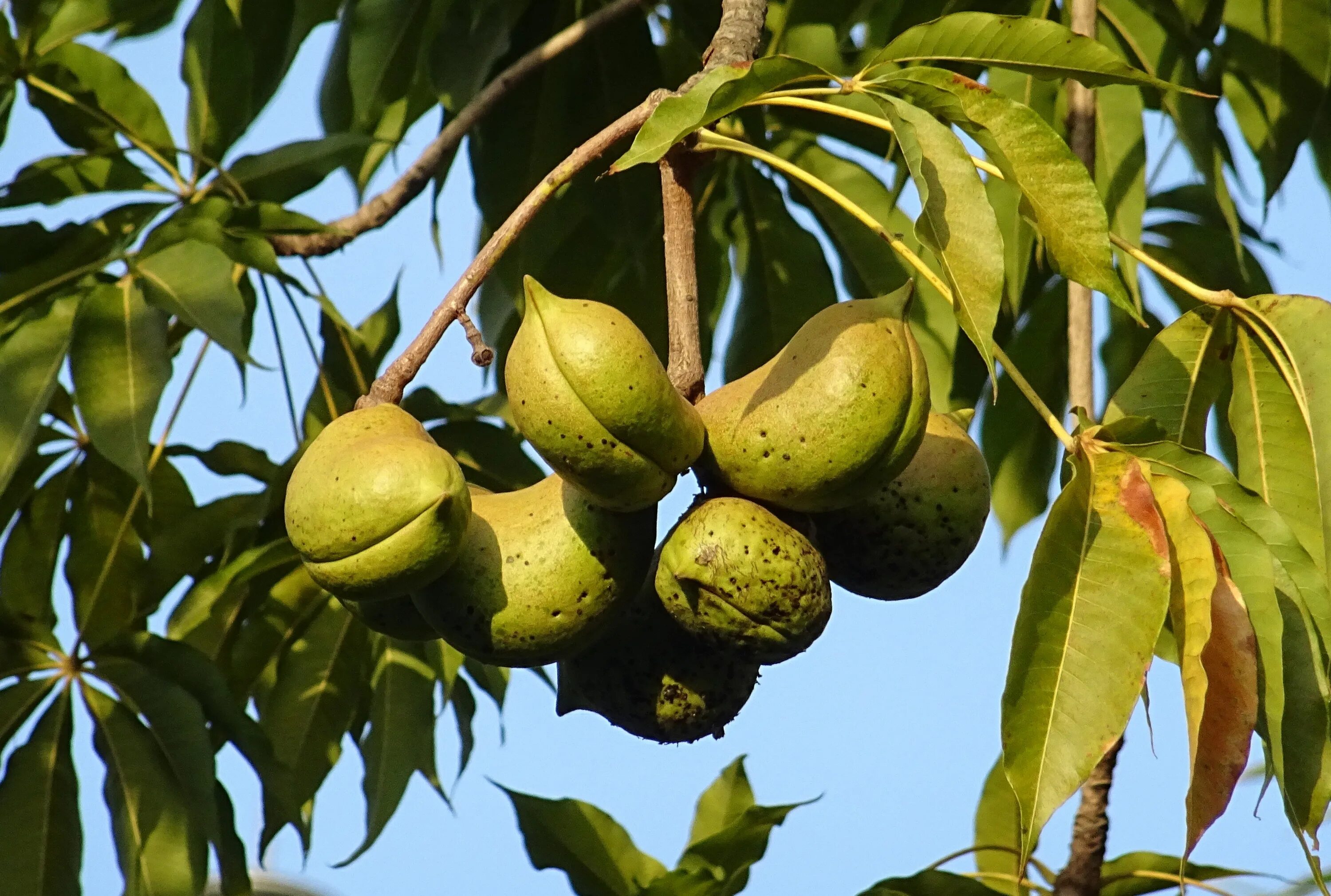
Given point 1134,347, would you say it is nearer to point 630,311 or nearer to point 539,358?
point 630,311

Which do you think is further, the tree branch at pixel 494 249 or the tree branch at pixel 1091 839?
the tree branch at pixel 1091 839

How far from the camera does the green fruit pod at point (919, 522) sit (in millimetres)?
1544

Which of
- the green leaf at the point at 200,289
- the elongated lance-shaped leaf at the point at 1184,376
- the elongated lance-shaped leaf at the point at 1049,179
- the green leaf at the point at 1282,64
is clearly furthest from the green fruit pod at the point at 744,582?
the green leaf at the point at 1282,64

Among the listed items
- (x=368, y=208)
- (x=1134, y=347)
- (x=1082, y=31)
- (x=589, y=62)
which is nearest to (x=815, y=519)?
(x=1082, y=31)

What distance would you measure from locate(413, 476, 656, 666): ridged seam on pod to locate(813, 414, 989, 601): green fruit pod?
247 mm

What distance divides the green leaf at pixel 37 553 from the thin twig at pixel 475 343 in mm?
1656

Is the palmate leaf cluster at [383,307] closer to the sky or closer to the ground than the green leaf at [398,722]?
closer to the sky

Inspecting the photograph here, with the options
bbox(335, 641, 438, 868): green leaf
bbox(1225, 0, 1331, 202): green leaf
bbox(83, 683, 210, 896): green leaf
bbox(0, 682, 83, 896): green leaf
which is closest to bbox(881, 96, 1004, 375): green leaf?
bbox(1225, 0, 1331, 202): green leaf

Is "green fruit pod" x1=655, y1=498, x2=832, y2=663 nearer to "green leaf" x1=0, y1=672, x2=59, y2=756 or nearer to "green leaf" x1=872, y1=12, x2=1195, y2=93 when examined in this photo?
"green leaf" x1=872, y1=12, x2=1195, y2=93

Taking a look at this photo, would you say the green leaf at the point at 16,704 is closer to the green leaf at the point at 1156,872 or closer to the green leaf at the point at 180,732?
the green leaf at the point at 180,732

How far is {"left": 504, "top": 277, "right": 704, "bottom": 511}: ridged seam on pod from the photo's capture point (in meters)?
1.32

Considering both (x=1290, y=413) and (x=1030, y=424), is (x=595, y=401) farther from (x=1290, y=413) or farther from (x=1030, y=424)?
(x=1030, y=424)

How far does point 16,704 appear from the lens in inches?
101

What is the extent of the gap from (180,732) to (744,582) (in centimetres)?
141
